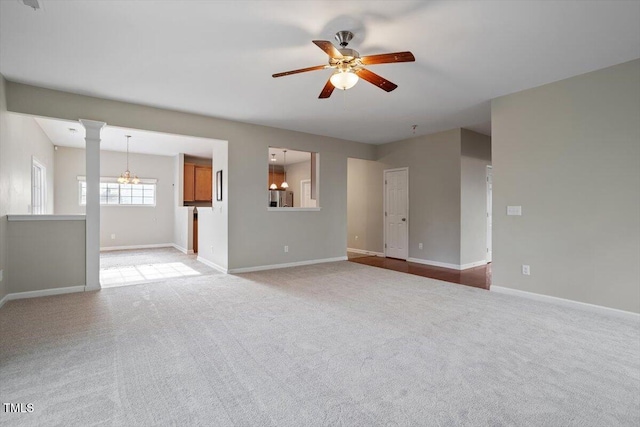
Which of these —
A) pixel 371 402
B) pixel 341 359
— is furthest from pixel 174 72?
pixel 371 402

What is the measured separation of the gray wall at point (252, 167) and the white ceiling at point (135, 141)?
72 cm

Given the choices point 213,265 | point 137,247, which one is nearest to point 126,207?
point 137,247

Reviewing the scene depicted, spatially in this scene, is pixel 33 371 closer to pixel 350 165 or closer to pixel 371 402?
pixel 371 402

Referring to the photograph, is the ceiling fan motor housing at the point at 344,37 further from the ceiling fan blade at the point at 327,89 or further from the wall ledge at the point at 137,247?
the wall ledge at the point at 137,247

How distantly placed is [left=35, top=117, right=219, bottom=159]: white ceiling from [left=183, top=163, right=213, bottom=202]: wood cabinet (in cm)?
41

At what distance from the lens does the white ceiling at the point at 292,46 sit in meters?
2.36

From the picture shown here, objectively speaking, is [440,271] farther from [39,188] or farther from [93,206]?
[39,188]

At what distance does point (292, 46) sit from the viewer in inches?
114

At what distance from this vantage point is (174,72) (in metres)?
3.42

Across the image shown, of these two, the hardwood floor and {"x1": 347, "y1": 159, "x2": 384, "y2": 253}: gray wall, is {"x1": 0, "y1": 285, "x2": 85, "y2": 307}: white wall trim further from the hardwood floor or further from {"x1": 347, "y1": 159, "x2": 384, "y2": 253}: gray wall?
{"x1": 347, "y1": 159, "x2": 384, "y2": 253}: gray wall

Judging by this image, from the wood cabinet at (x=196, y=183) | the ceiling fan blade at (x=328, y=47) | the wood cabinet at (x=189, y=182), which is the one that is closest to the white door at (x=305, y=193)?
the wood cabinet at (x=196, y=183)

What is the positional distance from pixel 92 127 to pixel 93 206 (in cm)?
108

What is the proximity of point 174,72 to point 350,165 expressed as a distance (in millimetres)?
5534

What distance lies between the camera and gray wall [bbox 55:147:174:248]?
770cm
